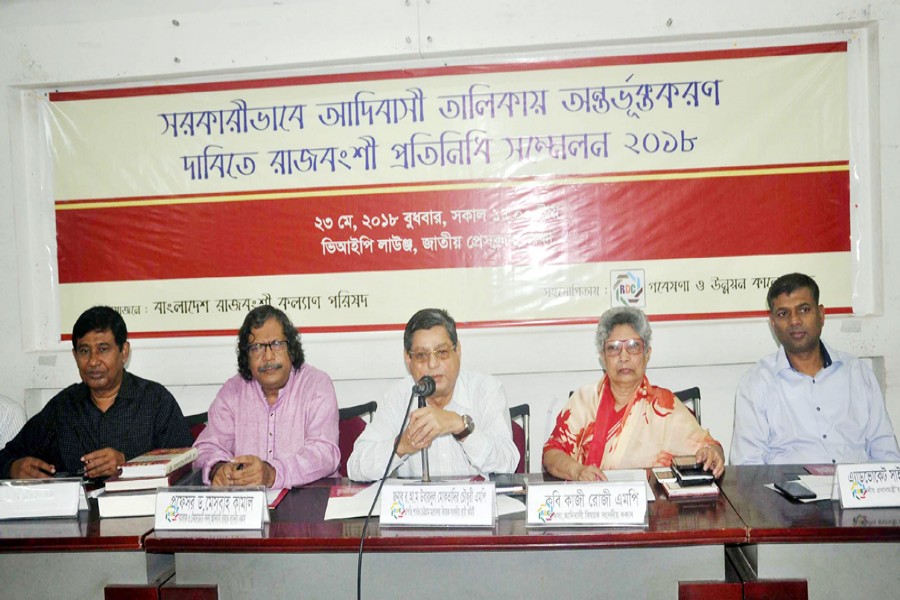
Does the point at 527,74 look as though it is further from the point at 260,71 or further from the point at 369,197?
the point at 260,71

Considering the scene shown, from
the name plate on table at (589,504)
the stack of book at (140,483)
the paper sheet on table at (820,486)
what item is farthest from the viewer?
the stack of book at (140,483)

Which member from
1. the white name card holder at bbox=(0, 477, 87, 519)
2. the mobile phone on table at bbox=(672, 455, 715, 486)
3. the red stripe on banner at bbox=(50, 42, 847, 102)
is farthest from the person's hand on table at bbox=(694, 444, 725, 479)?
the red stripe on banner at bbox=(50, 42, 847, 102)

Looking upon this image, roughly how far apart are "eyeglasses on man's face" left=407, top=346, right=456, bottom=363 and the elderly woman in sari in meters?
0.47

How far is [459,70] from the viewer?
3473 mm

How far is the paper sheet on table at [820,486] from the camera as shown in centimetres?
199

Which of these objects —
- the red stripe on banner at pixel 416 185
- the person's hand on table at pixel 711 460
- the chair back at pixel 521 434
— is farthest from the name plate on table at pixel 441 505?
the red stripe on banner at pixel 416 185

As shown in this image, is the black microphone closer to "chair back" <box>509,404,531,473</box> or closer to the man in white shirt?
"chair back" <box>509,404,531,473</box>

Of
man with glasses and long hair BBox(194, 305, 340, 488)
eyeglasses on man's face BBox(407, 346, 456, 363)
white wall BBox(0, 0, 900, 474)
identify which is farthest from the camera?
white wall BBox(0, 0, 900, 474)

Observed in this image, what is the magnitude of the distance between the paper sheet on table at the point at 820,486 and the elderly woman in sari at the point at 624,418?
34 cm

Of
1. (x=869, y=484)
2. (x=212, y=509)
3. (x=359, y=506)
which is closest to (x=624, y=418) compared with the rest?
(x=869, y=484)

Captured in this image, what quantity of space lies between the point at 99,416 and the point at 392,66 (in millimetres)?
1943

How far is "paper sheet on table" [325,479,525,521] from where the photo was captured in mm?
2018

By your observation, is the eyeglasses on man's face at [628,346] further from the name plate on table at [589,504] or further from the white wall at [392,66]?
the white wall at [392,66]

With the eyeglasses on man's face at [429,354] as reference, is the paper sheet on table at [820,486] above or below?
below
